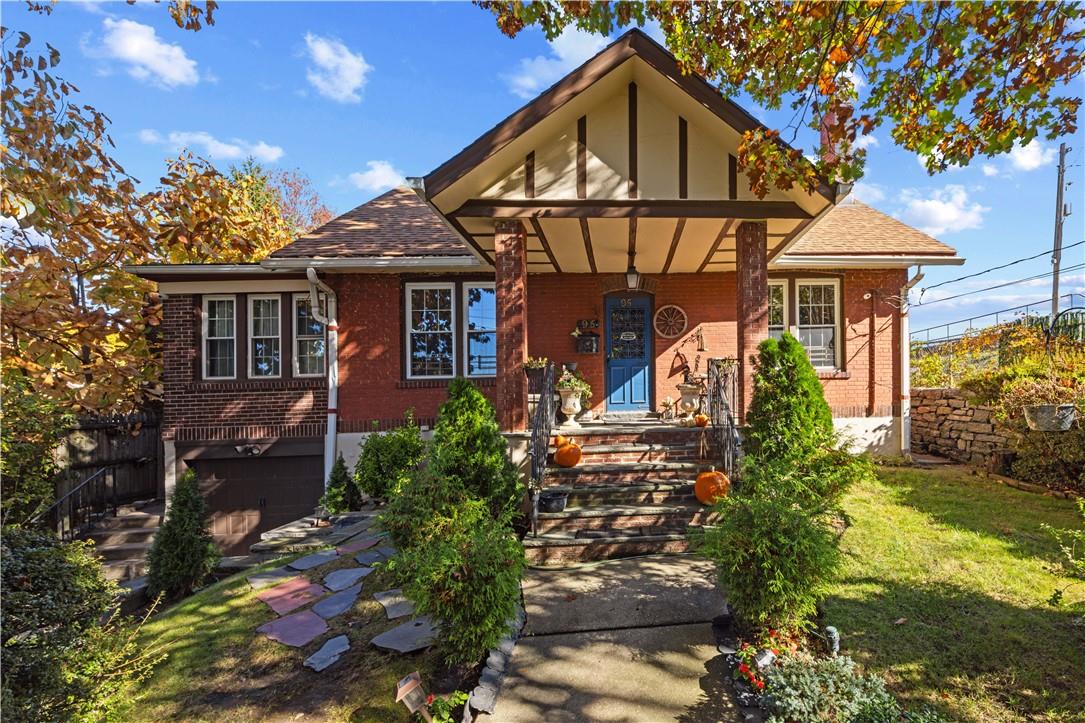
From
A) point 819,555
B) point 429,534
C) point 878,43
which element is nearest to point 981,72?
point 878,43

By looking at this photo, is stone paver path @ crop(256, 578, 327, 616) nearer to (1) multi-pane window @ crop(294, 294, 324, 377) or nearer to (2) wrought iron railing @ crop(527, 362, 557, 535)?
(2) wrought iron railing @ crop(527, 362, 557, 535)

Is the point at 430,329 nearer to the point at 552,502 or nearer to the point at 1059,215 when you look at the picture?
the point at 552,502

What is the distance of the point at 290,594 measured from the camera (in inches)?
202

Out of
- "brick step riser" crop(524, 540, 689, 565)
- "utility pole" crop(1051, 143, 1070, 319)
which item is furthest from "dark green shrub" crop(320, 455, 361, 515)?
"utility pole" crop(1051, 143, 1070, 319)

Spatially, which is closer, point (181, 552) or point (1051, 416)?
point (181, 552)

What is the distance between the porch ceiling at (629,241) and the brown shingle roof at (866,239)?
1.91 m

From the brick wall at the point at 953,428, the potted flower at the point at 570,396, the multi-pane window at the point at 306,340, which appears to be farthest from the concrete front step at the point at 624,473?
the brick wall at the point at 953,428

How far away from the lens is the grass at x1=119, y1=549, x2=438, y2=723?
3.37 metres

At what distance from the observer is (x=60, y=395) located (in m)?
8.57

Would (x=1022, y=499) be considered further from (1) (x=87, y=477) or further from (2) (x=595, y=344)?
(1) (x=87, y=477)

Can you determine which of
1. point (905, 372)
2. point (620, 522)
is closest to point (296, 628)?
point (620, 522)

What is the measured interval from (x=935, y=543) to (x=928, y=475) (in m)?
3.62

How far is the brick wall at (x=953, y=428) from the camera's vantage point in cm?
847

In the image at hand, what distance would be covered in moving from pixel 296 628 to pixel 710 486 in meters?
4.77
